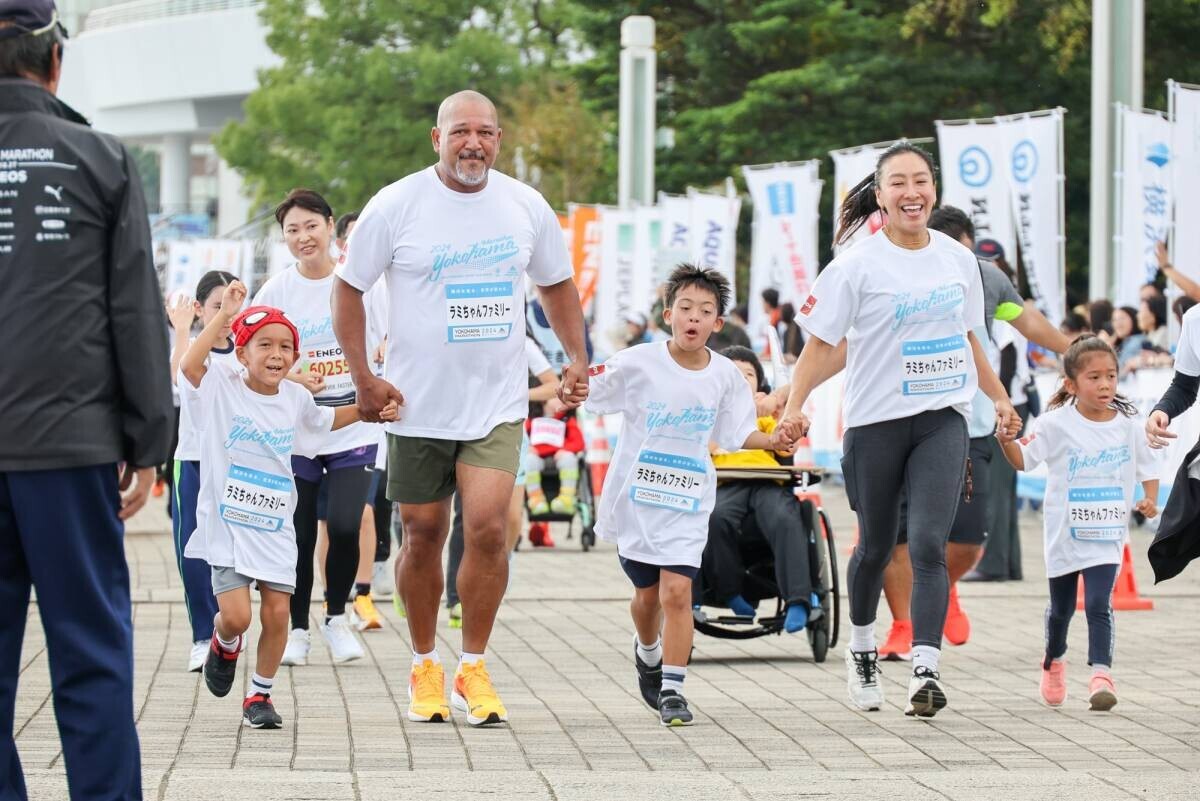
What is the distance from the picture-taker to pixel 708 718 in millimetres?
7777

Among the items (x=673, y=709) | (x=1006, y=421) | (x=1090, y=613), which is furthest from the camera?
(x=1090, y=613)

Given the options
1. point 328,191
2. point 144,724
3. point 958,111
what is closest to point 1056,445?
point 144,724

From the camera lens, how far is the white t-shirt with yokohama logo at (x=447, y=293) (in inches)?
293

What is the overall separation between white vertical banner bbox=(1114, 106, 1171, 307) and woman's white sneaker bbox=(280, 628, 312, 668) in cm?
1017

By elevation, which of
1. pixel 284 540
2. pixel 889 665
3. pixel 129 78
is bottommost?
pixel 889 665

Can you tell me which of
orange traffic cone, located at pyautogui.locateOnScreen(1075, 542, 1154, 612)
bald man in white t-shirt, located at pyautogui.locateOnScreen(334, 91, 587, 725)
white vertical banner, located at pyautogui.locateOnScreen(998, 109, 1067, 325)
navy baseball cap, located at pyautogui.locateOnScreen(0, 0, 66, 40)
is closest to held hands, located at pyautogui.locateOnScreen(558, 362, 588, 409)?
bald man in white t-shirt, located at pyautogui.locateOnScreen(334, 91, 587, 725)

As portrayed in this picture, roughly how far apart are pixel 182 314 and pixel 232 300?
446mm

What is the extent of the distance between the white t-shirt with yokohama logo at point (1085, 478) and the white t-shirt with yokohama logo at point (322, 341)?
267 centimetres

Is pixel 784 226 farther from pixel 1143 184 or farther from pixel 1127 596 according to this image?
pixel 1127 596

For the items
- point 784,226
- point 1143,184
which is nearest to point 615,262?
point 784,226

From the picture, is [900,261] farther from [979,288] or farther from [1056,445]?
[1056,445]

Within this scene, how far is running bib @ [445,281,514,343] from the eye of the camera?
24.4 feet

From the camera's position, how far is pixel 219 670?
771cm

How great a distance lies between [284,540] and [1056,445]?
290 centimetres
